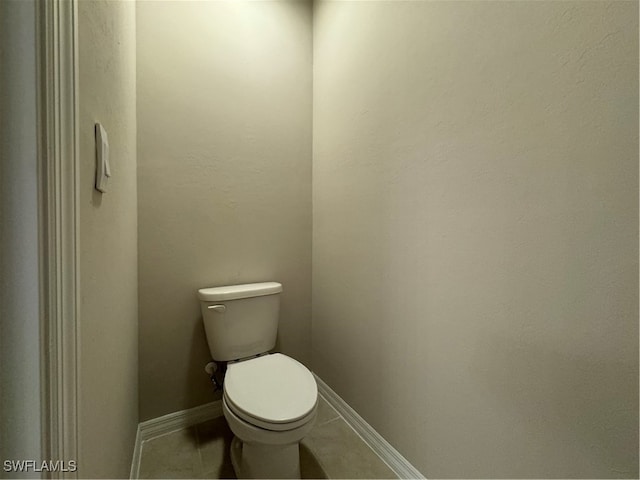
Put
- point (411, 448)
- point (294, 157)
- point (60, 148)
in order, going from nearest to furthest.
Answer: point (60, 148), point (411, 448), point (294, 157)

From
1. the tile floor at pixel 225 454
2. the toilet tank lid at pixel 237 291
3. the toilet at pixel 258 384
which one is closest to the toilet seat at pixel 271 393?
the toilet at pixel 258 384

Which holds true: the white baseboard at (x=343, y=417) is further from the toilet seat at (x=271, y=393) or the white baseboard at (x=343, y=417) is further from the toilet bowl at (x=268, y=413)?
the toilet seat at (x=271, y=393)

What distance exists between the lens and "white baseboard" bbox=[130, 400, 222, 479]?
1254mm

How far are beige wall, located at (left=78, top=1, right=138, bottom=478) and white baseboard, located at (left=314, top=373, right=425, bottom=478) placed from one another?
93 cm

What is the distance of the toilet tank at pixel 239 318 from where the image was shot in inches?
49.6

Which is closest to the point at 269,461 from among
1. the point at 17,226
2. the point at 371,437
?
the point at 371,437

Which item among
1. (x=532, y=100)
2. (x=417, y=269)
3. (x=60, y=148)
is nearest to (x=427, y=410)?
(x=417, y=269)

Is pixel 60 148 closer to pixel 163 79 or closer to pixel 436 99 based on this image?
pixel 436 99

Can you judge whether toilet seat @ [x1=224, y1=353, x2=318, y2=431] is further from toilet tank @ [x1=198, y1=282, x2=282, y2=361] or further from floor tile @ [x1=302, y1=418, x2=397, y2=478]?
floor tile @ [x1=302, y1=418, x2=397, y2=478]

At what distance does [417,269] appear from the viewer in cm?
101

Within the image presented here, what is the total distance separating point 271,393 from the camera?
983mm

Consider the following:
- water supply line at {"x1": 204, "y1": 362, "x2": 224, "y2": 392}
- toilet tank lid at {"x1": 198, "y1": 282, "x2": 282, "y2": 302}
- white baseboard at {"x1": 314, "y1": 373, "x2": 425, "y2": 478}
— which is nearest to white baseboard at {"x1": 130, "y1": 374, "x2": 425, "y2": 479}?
white baseboard at {"x1": 314, "y1": 373, "x2": 425, "y2": 478}

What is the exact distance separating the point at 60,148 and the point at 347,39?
141cm

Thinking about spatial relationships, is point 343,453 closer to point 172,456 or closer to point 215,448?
point 215,448
